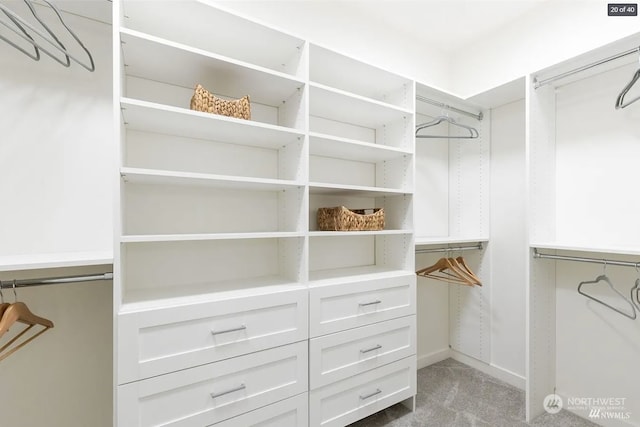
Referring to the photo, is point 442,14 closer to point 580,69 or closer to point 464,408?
point 580,69

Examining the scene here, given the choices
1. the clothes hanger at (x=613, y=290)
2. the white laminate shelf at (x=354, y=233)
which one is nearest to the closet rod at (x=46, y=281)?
the white laminate shelf at (x=354, y=233)

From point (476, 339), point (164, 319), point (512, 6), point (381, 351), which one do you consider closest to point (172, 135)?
point (164, 319)

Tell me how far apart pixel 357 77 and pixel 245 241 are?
1.22 metres

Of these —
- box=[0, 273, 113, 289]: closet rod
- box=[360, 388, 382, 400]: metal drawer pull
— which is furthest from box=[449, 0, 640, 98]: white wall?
box=[0, 273, 113, 289]: closet rod

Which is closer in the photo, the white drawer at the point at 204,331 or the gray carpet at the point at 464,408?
the white drawer at the point at 204,331

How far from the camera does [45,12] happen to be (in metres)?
1.28

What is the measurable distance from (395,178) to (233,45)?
1.24 m

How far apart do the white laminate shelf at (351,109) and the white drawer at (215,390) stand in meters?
1.32

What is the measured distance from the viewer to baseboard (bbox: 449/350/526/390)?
7.06 ft

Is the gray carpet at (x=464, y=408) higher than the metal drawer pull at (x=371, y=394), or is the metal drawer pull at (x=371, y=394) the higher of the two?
the metal drawer pull at (x=371, y=394)

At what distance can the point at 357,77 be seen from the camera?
6.05 ft

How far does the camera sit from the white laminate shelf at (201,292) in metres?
1.20

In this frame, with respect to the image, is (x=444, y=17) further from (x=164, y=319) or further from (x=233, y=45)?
(x=164, y=319)

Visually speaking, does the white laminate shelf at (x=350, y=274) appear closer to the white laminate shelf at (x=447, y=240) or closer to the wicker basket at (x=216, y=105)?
the white laminate shelf at (x=447, y=240)
